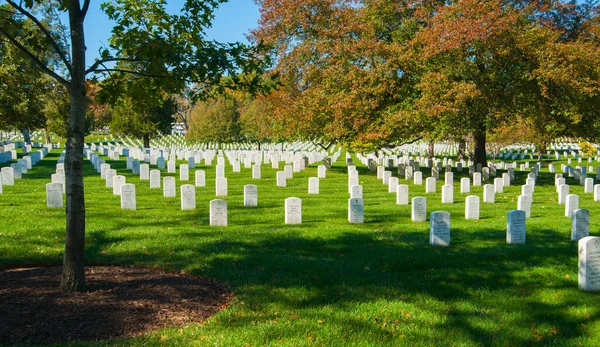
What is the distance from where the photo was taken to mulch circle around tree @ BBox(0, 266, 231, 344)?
17.1 feet

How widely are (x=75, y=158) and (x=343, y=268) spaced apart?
408 cm

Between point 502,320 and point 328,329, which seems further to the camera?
point 502,320

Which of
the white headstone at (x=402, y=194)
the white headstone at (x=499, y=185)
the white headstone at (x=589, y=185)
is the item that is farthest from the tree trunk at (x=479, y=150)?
the white headstone at (x=402, y=194)

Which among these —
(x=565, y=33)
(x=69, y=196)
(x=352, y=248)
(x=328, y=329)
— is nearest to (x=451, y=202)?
(x=352, y=248)

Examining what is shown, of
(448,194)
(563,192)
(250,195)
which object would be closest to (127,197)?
(250,195)

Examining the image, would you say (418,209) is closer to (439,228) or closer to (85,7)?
(439,228)

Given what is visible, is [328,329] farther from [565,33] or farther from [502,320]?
[565,33]

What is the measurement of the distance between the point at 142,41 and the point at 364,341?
4.63 meters

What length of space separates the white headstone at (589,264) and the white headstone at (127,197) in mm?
9784

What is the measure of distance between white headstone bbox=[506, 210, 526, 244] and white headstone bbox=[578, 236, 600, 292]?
2701mm

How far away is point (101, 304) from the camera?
233 inches

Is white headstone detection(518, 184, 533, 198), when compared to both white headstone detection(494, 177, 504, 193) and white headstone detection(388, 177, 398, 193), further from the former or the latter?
A: white headstone detection(388, 177, 398, 193)

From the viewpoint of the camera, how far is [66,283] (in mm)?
6230

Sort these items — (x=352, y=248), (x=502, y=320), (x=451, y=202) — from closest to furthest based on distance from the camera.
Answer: (x=502, y=320) < (x=352, y=248) < (x=451, y=202)
